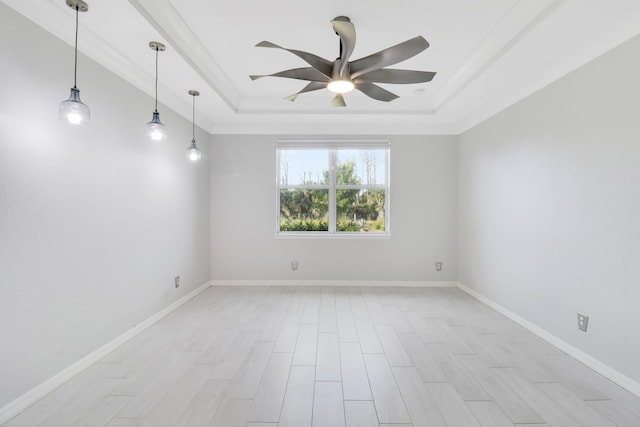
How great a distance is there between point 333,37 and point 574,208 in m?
2.43

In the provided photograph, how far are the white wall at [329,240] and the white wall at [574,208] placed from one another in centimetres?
90

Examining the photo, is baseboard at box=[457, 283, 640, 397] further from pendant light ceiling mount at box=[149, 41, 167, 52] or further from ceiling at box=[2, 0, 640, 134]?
pendant light ceiling mount at box=[149, 41, 167, 52]

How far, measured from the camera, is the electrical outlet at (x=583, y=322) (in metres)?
2.42

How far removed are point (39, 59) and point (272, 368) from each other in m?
2.59

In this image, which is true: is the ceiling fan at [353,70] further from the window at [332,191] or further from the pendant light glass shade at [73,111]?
the window at [332,191]

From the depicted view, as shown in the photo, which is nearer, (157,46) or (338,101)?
(157,46)

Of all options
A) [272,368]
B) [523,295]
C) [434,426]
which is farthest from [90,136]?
[523,295]

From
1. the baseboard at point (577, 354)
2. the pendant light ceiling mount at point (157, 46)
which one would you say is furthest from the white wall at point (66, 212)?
the baseboard at point (577, 354)

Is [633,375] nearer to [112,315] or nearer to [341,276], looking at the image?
[341,276]

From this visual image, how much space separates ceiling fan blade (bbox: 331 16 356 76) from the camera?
1.78m

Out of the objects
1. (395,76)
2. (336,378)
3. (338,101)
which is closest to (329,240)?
(338,101)

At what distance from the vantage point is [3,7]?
1.73m

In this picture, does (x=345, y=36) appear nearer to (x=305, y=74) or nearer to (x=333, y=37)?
(x=305, y=74)

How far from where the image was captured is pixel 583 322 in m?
2.45
